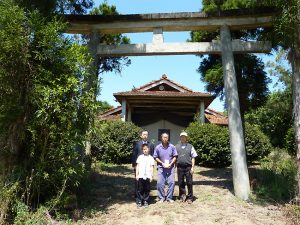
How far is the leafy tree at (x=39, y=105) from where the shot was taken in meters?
7.33

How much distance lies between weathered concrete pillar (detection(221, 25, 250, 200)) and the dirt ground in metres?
0.38

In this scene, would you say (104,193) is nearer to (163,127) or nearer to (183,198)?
(183,198)

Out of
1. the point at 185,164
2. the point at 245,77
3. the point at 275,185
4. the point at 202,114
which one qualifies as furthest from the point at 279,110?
the point at 185,164

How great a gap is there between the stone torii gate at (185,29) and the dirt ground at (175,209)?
1.75m

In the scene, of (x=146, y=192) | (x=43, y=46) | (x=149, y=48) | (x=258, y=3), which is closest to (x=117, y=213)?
(x=146, y=192)

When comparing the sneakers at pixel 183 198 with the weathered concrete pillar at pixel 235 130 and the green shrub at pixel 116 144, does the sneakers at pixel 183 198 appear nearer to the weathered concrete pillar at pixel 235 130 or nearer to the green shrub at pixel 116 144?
the weathered concrete pillar at pixel 235 130

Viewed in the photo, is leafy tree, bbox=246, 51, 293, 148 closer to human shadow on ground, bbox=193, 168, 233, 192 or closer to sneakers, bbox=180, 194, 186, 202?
human shadow on ground, bbox=193, 168, 233, 192

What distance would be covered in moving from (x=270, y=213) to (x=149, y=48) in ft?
16.8

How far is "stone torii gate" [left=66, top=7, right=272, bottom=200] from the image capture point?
978 cm

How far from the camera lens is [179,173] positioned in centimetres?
881

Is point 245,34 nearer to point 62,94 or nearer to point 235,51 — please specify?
point 235,51

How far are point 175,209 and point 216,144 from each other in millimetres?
7789

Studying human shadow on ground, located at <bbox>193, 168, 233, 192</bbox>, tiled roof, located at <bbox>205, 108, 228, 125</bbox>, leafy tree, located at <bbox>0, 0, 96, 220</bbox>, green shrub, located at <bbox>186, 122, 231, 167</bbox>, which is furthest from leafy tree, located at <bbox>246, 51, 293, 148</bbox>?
leafy tree, located at <bbox>0, 0, 96, 220</bbox>

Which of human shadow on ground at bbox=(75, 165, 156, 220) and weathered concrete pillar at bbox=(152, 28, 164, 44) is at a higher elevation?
weathered concrete pillar at bbox=(152, 28, 164, 44)
